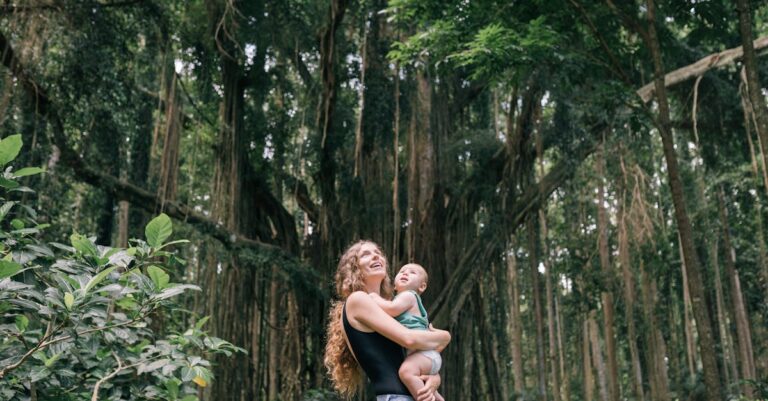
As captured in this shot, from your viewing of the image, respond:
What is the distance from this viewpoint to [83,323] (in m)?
2.09

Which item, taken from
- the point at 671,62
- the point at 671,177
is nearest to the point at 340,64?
the point at 671,62

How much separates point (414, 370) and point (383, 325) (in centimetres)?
15

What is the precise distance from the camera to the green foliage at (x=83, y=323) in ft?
6.68

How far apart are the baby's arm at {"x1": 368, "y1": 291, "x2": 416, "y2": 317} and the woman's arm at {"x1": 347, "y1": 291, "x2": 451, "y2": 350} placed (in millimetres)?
53

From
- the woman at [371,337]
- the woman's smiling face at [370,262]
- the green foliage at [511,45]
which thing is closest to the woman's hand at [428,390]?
the woman at [371,337]

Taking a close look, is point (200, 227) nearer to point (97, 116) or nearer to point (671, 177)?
point (97, 116)

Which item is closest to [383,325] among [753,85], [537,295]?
[753,85]

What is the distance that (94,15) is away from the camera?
6371 millimetres

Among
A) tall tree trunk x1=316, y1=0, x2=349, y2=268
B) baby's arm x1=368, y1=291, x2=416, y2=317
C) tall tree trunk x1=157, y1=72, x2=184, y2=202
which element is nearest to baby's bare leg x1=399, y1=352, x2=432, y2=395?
baby's arm x1=368, y1=291, x2=416, y2=317

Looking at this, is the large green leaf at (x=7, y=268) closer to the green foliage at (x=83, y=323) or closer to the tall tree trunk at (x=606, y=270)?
the green foliage at (x=83, y=323)

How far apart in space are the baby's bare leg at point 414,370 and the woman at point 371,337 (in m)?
0.02

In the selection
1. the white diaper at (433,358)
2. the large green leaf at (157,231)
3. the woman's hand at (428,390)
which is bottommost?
the woman's hand at (428,390)

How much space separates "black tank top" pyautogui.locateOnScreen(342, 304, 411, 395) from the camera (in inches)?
74.6

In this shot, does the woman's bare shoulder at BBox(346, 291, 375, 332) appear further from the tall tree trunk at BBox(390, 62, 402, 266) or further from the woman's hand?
the tall tree trunk at BBox(390, 62, 402, 266)
